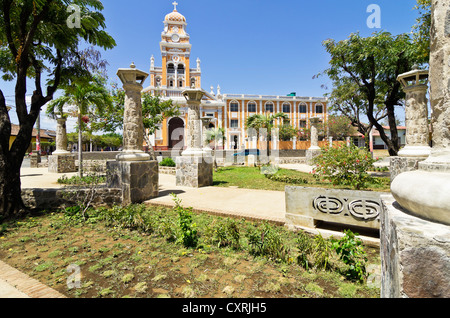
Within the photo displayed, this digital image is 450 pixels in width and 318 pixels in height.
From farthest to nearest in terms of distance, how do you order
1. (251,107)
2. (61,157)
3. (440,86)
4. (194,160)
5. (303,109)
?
(303,109)
(251,107)
(61,157)
(194,160)
(440,86)

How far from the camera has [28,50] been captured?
189 inches

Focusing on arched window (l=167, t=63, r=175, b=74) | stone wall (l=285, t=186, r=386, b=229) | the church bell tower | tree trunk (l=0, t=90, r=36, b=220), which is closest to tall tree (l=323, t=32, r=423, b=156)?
stone wall (l=285, t=186, r=386, b=229)

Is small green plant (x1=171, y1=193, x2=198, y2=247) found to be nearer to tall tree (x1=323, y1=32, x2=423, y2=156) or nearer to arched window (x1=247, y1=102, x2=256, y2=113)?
tall tree (x1=323, y1=32, x2=423, y2=156)

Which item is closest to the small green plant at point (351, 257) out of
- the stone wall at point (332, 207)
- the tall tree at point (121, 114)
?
the stone wall at point (332, 207)

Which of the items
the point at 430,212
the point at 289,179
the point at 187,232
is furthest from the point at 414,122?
the point at 187,232

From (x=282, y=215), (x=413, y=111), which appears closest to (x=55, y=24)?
(x=282, y=215)

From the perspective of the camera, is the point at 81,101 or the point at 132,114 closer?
the point at 132,114

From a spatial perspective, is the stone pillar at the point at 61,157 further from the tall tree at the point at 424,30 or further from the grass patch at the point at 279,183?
the tall tree at the point at 424,30

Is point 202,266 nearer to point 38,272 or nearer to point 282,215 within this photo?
point 38,272

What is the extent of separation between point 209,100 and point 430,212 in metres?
35.9

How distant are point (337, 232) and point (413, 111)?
265 inches

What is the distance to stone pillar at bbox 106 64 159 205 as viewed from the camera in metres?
5.72

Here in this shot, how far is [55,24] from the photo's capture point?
521cm

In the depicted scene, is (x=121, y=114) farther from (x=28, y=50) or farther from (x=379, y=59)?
(x=379, y=59)
